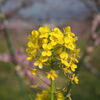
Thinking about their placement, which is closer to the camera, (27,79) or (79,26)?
(27,79)

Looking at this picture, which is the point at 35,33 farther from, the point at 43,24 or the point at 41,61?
the point at 43,24

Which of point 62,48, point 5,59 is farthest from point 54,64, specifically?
point 5,59

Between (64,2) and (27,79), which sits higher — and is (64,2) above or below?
above

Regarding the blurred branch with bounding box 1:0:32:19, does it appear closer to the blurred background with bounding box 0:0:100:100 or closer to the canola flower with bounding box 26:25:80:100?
the blurred background with bounding box 0:0:100:100

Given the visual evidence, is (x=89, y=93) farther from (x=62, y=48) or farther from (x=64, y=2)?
(x=62, y=48)

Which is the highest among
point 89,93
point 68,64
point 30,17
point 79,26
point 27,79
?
point 30,17

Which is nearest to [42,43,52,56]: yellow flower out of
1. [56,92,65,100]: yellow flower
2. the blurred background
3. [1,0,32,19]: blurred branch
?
[56,92,65,100]: yellow flower

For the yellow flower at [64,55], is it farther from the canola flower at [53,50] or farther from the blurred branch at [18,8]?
the blurred branch at [18,8]

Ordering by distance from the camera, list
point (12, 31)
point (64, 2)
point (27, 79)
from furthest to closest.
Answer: point (12, 31), point (64, 2), point (27, 79)

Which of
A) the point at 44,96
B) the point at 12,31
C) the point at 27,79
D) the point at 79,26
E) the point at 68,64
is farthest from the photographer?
the point at 12,31
